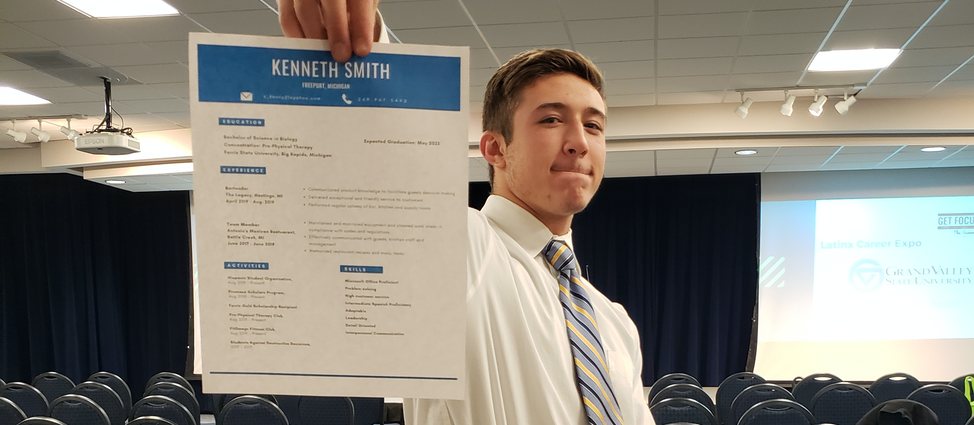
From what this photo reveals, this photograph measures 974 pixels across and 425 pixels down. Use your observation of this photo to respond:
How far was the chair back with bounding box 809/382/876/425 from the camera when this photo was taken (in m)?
6.53

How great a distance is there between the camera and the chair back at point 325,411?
6.93m

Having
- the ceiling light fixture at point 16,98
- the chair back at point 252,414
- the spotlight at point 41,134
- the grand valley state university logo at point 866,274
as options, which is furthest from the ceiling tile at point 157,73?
the grand valley state university logo at point 866,274

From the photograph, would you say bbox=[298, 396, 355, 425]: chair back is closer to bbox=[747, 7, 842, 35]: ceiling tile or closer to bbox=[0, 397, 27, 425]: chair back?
bbox=[0, 397, 27, 425]: chair back

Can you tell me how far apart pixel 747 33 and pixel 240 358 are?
6184 mm

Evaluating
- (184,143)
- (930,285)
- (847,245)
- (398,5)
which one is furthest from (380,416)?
(930,285)

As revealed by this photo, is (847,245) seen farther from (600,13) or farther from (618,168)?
(600,13)

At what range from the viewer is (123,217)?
43.2ft

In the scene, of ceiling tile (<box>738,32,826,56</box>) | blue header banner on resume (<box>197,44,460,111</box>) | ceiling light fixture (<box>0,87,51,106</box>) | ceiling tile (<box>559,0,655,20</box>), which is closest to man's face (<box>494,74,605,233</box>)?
blue header banner on resume (<box>197,44,460,111</box>)

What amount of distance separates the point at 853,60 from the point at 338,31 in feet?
24.2

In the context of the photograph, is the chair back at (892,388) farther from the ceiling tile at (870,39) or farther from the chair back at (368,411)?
the chair back at (368,411)

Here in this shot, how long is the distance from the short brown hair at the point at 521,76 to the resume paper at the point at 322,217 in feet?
1.50

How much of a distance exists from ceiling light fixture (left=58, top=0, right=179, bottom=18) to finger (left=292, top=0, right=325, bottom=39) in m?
5.15

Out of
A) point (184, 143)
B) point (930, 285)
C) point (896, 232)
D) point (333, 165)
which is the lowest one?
point (930, 285)

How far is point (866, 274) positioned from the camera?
1139cm
